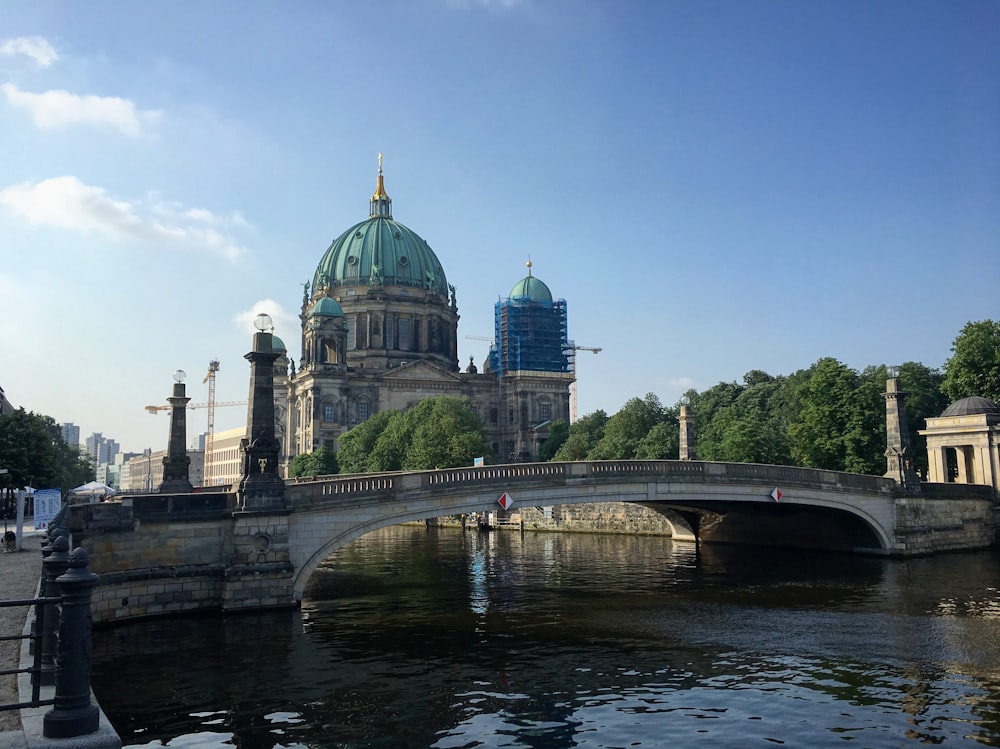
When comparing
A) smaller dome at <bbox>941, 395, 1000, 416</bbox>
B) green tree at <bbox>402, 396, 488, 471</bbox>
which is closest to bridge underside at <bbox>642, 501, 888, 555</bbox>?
smaller dome at <bbox>941, 395, 1000, 416</bbox>

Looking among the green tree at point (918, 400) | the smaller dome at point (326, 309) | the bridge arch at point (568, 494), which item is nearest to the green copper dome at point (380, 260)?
the smaller dome at point (326, 309)

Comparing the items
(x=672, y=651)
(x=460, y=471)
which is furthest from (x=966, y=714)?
(x=460, y=471)

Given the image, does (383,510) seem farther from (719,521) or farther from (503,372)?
(503,372)

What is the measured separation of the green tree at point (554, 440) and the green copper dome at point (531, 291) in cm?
2700

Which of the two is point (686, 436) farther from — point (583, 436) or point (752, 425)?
point (583, 436)

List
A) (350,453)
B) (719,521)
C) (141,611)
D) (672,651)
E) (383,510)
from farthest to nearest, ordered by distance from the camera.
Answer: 1. (350,453)
2. (719,521)
3. (383,510)
4. (141,611)
5. (672,651)

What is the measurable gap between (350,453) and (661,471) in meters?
59.4

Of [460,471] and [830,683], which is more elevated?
[460,471]

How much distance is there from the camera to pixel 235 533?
2942cm

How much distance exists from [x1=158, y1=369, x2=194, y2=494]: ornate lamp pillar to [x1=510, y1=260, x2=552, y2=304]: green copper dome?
9206cm

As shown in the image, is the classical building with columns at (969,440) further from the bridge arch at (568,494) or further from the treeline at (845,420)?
the bridge arch at (568,494)

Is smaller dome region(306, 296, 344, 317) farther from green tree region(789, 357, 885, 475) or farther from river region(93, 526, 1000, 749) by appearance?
river region(93, 526, 1000, 749)

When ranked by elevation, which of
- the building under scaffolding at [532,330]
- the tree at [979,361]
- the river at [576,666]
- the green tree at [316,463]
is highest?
the building under scaffolding at [532,330]

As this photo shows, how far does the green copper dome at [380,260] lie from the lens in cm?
11888
